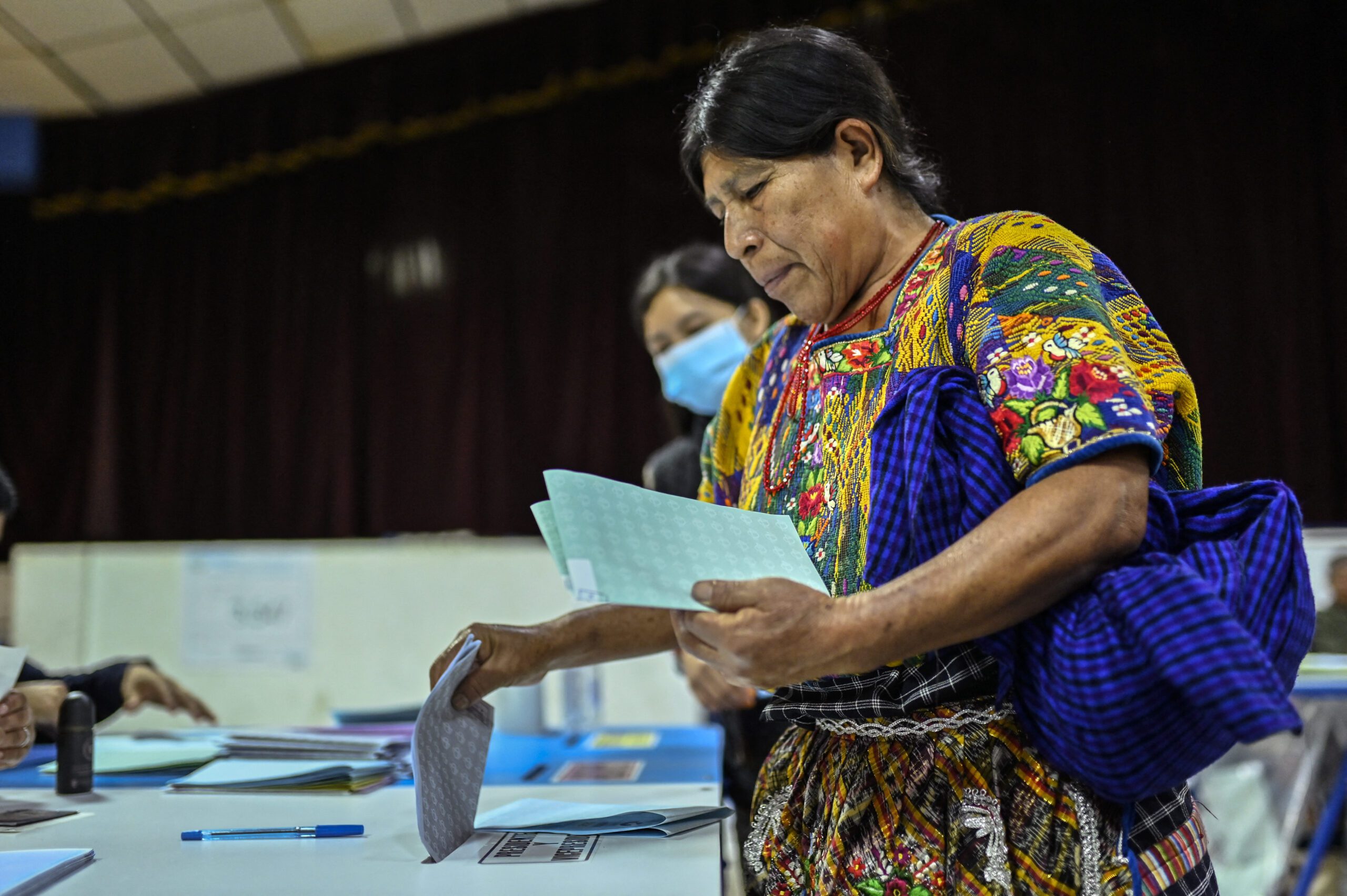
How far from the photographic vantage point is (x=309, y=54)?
3.94 m

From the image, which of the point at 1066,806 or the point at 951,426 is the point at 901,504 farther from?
the point at 1066,806

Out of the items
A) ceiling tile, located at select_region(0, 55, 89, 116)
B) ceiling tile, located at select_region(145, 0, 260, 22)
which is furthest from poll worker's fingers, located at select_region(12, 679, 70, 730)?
ceiling tile, located at select_region(145, 0, 260, 22)

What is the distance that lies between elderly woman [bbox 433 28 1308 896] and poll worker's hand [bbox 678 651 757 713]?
695mm

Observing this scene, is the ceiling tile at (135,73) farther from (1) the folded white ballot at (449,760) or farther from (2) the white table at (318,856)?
(1) the folded white ballot at (449,760)

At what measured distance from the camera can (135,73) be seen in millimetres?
3688

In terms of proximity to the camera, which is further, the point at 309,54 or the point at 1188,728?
the point at 309,54

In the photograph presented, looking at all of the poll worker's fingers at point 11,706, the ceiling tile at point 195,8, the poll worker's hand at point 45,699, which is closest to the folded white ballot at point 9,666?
the poll worker's fingers at point 11,706

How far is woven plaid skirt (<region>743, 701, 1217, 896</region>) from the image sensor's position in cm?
74

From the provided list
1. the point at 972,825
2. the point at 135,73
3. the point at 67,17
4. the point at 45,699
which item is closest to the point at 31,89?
the point at 67,17

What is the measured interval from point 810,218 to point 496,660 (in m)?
0.47

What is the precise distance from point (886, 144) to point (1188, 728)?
0.54m

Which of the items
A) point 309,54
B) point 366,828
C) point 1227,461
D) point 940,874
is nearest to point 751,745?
point 366,828

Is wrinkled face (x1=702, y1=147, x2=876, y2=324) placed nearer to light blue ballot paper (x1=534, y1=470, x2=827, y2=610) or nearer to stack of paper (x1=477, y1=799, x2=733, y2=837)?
light blue ballot paper (x1=534, y1=470, x2=827, y2=610)

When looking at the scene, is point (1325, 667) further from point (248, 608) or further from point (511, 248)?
point (248, 608)
